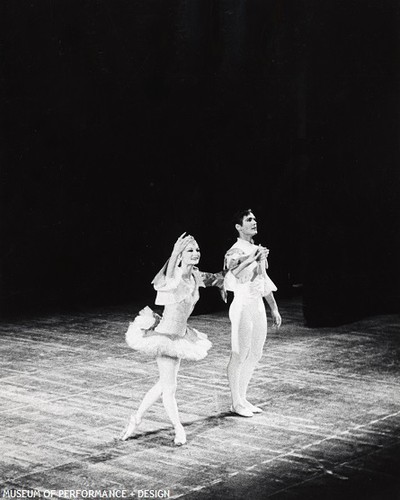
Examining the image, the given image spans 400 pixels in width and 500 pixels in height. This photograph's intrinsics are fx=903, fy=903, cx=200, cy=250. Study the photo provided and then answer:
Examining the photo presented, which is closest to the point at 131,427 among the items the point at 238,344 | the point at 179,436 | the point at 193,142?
the point at 179,436

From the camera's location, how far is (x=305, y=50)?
9.16 m

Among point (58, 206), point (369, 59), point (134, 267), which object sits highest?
point (369, 59)

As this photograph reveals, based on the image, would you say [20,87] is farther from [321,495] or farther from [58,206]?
[321,495]

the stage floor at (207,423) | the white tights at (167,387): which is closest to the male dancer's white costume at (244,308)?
the stage floor at (207,423)

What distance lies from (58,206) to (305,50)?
324 cm

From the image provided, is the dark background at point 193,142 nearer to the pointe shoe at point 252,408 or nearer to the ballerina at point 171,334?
the pointe shoe at point 252,408

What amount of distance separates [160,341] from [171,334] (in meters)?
0.10

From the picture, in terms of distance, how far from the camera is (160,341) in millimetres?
5234

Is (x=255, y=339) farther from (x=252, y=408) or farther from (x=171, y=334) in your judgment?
A: (x=171, y=334)

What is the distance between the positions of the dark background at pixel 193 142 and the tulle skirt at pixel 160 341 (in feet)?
13.1

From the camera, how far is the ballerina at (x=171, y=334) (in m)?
5.21

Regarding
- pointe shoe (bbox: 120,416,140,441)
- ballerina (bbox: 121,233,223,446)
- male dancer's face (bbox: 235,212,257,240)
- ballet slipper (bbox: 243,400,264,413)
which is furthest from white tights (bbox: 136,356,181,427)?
male dancer's face (bbox: 235,212,257,240)

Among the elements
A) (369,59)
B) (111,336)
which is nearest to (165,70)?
(369,59)

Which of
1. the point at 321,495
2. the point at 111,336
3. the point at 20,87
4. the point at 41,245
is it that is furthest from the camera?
the point at 41,245
